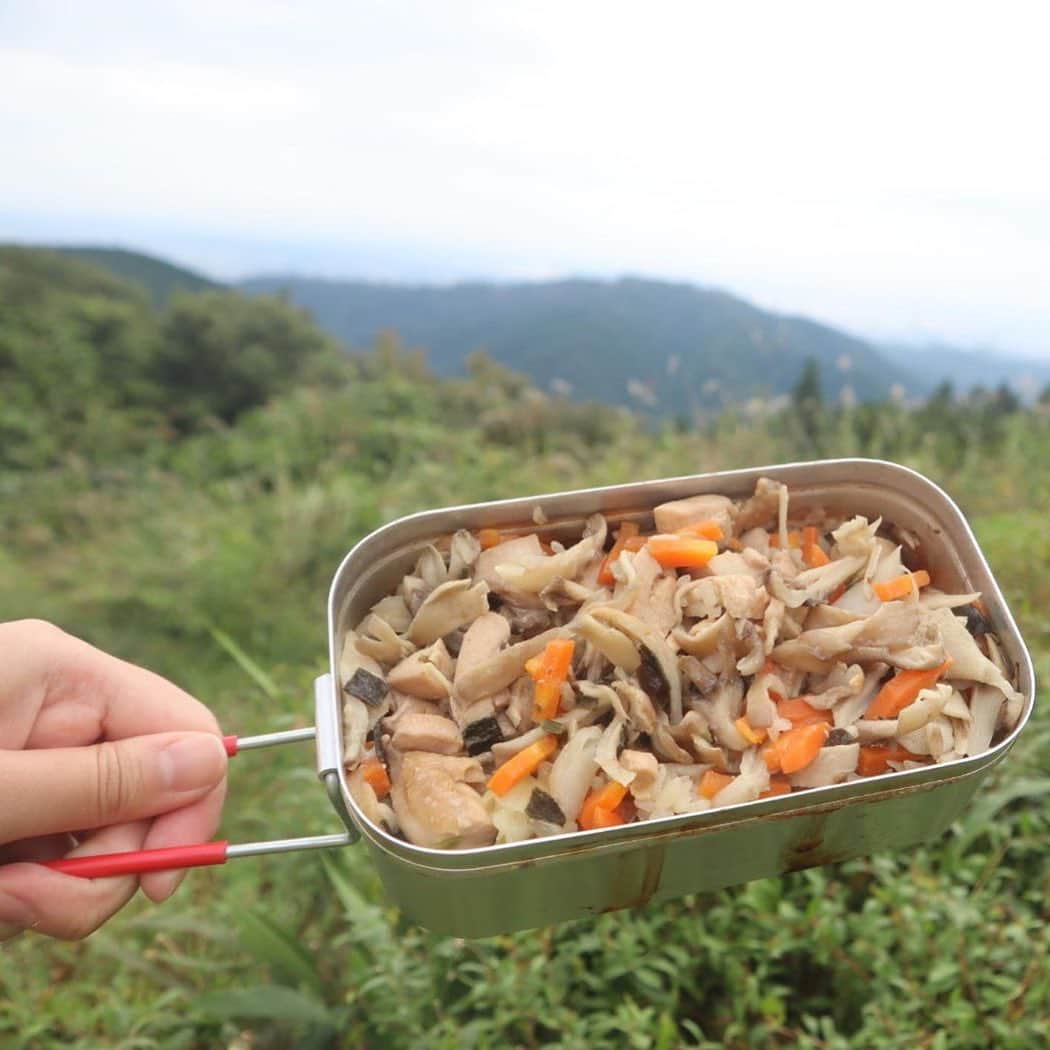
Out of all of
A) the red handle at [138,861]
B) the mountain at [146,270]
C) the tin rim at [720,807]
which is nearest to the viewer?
the tin rim at [720,807]

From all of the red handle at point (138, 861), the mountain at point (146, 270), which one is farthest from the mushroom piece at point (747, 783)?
the mountain at point (146, 270)

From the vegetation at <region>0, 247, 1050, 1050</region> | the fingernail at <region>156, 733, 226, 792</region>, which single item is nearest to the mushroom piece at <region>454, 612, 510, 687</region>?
the fingernail at <region>156, 733, 226, 792</region>

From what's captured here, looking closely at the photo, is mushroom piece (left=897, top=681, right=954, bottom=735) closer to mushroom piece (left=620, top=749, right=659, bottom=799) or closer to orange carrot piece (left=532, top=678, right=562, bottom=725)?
mushroom piece (left=620, top=749, right=659, bottom=799)

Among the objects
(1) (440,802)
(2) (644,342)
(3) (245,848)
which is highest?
(2) (644,342)

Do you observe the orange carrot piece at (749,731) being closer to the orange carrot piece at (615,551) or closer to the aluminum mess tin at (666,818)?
the aluminum mess tin at (666,818)

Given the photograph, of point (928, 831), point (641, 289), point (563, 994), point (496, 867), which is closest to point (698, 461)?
point (563, 994)

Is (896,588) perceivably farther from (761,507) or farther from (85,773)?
(85,773)

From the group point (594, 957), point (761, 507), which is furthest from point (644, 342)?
point (761, 507)

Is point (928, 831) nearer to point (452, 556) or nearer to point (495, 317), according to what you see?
point (452, 556)
